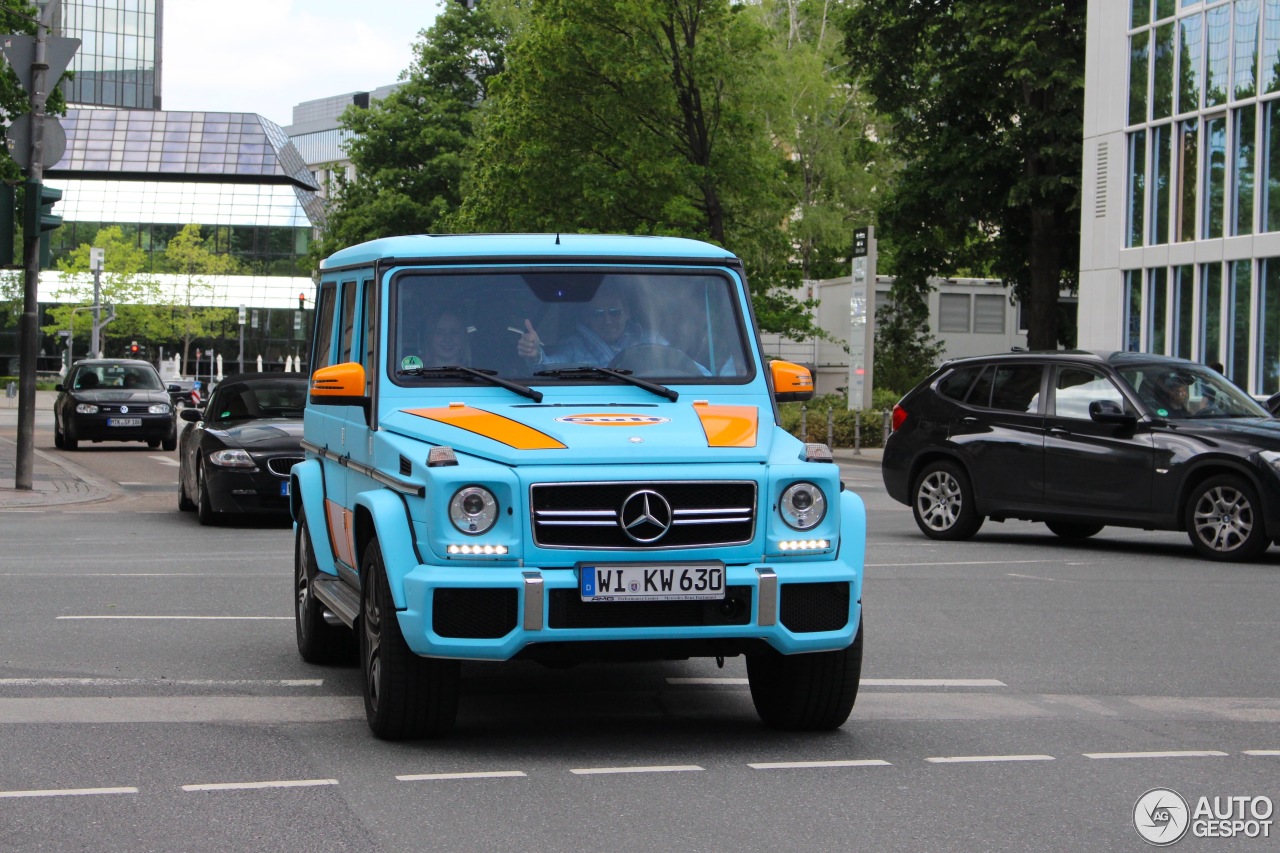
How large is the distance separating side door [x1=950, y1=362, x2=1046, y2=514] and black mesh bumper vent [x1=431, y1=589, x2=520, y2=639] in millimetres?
10209

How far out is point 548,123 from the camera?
46.0 metres

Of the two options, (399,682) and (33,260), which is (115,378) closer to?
(33,260)

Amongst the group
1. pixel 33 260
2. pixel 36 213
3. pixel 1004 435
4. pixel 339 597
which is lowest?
pixel 339 597

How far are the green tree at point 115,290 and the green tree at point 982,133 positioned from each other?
Answer: 203 ft

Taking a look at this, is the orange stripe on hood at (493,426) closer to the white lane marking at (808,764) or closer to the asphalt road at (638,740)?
the asphalt road at (638,740)

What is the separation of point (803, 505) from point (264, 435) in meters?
11.9

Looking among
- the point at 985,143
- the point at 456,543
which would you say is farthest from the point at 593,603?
the point at 985,143

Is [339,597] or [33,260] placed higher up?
[33,260]

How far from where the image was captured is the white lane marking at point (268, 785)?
6316 mm

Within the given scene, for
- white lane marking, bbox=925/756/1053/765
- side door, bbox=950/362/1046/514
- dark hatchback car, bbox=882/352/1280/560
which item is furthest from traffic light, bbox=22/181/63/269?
white lane marking, bbox=925/756/1053/765

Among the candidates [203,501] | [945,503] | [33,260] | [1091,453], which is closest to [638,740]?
[1091,453]

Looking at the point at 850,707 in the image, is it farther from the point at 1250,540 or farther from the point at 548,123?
the point at 548,123

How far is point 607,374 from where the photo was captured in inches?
309

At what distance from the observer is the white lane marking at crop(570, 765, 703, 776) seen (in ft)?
21.7
